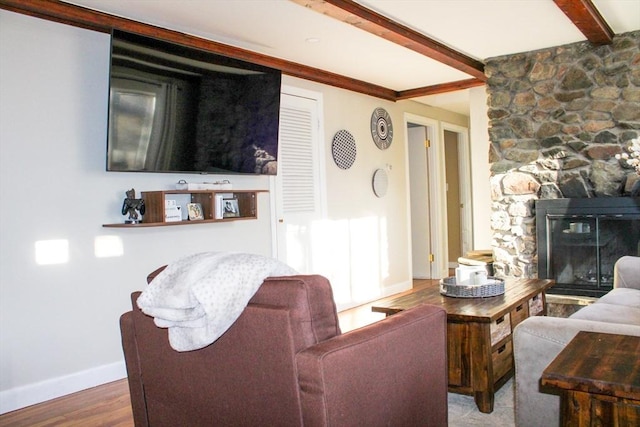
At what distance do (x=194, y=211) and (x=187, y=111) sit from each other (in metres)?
0.68

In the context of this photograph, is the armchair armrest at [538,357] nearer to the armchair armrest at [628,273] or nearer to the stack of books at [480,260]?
the armchair armrest at [628,273]

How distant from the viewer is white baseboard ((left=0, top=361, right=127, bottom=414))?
120 inches

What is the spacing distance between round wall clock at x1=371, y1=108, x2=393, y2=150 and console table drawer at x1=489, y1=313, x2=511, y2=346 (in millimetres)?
3162

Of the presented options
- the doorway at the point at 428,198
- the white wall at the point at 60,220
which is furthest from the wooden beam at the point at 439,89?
the white wall at the point at 60,220

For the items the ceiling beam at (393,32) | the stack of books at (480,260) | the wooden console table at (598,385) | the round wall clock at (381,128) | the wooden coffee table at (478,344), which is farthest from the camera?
the round wall clock at (381,128)

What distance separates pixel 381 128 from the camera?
19.5 feet

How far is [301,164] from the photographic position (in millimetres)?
4953

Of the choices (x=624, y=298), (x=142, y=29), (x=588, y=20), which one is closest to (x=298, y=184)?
(x=142, y=29)

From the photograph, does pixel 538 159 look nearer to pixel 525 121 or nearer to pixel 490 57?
pixel 525 121

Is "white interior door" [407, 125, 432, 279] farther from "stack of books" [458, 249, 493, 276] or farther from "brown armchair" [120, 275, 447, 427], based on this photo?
"brown armchair" [120, 275, 447, 427]

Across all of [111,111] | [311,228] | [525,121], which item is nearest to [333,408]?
[111,111]

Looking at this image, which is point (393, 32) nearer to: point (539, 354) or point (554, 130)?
point (554, 130)

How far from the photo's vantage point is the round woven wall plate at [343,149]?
5320 mm

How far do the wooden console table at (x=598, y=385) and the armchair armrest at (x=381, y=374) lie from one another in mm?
504
